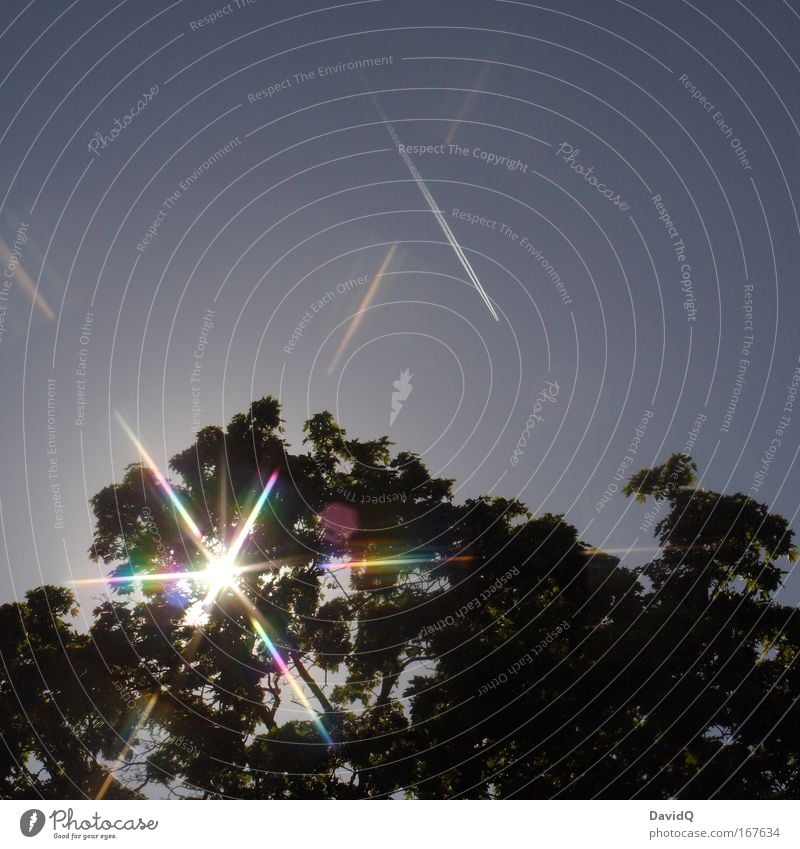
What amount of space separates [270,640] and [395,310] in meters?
6.50

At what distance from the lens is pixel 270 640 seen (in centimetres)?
1259

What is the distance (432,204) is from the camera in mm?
12133

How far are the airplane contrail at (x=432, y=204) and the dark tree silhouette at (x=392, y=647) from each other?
3.49 meters

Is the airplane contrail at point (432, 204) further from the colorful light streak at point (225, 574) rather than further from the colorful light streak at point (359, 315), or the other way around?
the colorful light streak at point (225, 574)

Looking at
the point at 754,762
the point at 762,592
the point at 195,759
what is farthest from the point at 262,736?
the point at 762,592

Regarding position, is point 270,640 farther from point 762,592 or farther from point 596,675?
point 762,592

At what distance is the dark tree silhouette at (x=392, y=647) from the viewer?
38.6 ft
